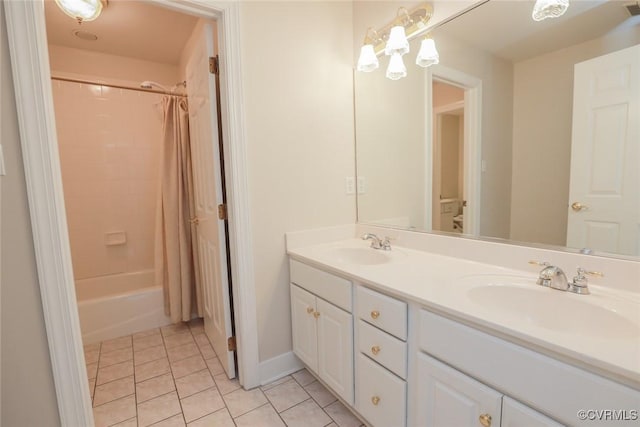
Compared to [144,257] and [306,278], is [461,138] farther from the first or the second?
[144,257]

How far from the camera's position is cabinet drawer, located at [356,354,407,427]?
1.04 meters

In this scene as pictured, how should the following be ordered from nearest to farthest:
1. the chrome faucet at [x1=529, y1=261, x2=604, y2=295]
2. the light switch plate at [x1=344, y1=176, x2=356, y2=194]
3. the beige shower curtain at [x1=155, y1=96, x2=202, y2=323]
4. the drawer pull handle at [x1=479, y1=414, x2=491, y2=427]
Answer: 1. the drawer pull handle at [x1=479, y1=414, x2=491, y2=427]
2. the chrome faucet at [x1=529, y1=261, x2=604, y2=295]
3. the light switch plate at [x1=344, y1=176, x2=356, y2=194]
4. the beige shower curtain at [x1=155, y1=96, x2=202, y2=323]

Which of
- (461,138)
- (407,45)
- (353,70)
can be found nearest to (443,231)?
(461,138)

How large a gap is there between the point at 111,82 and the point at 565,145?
11.3 feet

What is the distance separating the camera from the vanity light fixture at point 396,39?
148 cm

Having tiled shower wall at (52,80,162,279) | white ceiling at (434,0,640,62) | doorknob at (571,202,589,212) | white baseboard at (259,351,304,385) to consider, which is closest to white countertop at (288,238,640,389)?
doorknob at (571,202,589,212)

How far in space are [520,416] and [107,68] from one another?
366cm

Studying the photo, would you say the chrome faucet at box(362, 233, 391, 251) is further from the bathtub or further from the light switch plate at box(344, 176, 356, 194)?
the bathtub

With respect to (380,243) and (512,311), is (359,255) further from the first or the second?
(512,311)

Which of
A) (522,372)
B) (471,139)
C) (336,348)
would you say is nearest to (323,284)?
(336,348)

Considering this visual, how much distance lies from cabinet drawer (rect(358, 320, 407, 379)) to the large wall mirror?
2.20 feet

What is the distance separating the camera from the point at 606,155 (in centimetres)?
98

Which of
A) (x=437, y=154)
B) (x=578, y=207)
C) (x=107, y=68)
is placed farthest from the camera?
(x=107, y=68)

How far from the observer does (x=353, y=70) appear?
1.90 m
